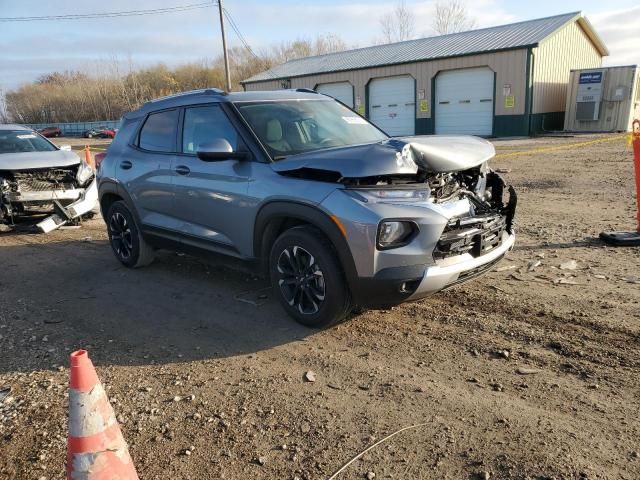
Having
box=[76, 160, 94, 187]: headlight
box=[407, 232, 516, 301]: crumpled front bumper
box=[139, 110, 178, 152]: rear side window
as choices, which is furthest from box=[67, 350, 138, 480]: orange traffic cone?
box=[76, 160, 94, 187]: headlight

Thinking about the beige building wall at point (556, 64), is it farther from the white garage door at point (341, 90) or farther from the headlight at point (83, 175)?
the headlight at point (83, 175)

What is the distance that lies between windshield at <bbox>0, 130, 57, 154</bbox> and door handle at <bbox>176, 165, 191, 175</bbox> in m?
5.85

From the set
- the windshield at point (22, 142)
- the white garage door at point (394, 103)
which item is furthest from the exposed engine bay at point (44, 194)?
the white garage door at point (394, 103)

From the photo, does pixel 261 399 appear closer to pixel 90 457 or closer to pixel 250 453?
pixel 250 453

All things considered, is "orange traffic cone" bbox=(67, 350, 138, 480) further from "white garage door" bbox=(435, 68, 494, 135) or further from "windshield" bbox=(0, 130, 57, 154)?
"white garage door" bbox=(435, 68, 494, 135)

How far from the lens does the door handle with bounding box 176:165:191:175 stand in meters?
4.86

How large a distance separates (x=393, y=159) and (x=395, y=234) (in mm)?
506

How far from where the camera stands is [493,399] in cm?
304

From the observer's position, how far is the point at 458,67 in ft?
82.0

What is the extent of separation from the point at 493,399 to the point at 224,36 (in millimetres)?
31321

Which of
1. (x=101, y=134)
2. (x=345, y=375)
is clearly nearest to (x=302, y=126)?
(x=345, y=375)

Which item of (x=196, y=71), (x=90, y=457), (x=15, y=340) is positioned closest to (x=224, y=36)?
(x=15, y=340)

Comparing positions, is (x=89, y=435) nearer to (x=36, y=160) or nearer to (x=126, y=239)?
(x=126, y=239)

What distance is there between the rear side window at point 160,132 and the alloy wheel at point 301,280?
74.2 inches
